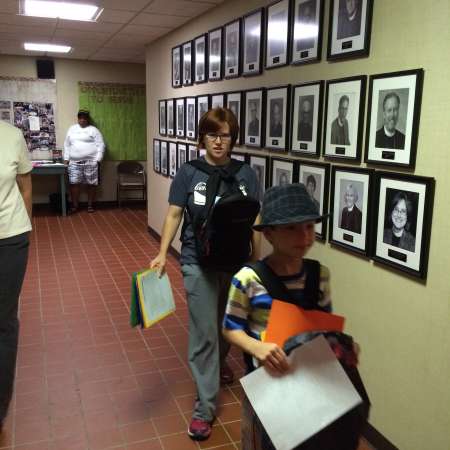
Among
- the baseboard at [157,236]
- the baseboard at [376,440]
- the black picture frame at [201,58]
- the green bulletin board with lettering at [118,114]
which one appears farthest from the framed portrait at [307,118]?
the green bulletin board with lettering at [118,114]

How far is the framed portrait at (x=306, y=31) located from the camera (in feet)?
8.98

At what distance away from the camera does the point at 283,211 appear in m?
1.36

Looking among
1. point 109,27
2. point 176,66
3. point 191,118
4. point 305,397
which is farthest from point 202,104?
point 305,397

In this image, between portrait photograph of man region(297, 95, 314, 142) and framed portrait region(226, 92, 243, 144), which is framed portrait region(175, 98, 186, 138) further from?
portrait photograph of man region(297, 95, 314, 142)

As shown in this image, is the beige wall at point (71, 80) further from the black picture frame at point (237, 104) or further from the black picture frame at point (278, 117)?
the black picture frame at point (278, 117)

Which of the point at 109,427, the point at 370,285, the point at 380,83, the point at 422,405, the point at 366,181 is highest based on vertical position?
the point at 380,83

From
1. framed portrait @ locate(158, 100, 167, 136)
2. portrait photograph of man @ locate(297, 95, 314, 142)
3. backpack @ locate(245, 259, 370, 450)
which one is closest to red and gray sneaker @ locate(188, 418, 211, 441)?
backpack @ locate(245, 259, 370, 450)

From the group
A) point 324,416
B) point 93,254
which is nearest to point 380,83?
point 324,416

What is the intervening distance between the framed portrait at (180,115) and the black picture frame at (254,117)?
5.36 feet

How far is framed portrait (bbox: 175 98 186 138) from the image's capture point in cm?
528

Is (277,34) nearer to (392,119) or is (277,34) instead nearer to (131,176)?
(392,119)

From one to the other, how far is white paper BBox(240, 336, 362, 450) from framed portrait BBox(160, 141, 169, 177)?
16.0 ft

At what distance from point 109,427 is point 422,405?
154 centimetres

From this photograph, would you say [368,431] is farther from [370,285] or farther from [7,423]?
[7,423]
